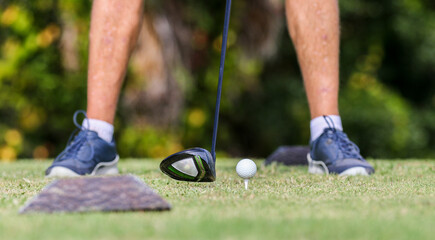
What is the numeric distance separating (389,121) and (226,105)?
1777 millimetres

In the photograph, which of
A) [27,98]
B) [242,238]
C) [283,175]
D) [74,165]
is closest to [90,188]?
[242,238]

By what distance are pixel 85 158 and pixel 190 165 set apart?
0.66 m

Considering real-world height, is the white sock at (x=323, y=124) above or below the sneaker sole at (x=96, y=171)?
above

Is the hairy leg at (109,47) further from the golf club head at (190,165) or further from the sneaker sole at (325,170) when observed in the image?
the sneaker sole at (325,170)

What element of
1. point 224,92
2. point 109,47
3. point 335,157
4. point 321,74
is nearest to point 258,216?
point 335,157

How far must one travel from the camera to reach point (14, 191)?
160 cm

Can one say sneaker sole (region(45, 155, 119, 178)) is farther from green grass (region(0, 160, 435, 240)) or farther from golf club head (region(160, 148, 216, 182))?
golf club head (region(160, 148, 216, 182))

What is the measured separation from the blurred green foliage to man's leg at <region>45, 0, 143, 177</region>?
2.75 m

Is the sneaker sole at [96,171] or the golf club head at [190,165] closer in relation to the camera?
the golf club head at [190,165]

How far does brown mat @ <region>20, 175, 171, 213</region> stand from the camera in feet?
3.84

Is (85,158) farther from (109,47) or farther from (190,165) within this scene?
(190,165)

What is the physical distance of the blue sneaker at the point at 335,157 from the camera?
2.04 meters

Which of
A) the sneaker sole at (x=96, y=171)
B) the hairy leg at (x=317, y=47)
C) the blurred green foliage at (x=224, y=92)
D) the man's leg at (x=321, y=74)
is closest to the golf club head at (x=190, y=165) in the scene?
the sneaker sole at (x=96, y=171)

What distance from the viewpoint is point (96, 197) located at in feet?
3.93
